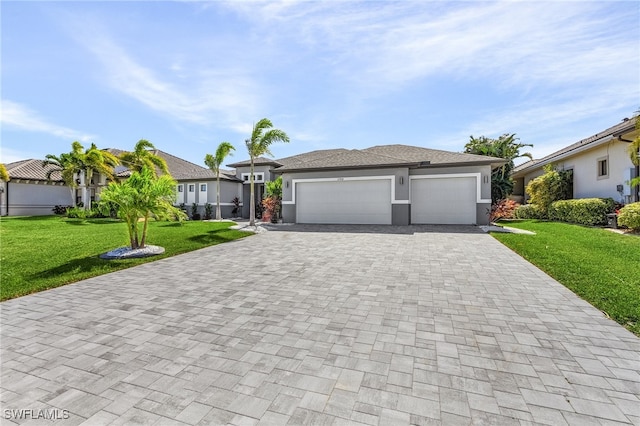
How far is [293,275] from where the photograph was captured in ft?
21.0

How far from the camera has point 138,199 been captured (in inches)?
336

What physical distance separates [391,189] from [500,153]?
1295 centimetres

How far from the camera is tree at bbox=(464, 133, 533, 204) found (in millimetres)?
20062

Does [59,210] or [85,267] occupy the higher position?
[59,210]

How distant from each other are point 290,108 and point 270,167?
352 inches

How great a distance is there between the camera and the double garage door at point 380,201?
15539mm

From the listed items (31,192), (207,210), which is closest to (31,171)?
(31,192)

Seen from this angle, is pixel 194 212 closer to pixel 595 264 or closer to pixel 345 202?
pixel 345 202

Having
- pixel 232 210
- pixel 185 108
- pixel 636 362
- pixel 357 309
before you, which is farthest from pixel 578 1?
pixel 232 210

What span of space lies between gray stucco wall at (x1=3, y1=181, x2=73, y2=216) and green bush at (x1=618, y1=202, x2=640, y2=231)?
39595 mm

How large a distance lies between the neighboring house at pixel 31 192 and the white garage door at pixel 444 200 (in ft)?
104

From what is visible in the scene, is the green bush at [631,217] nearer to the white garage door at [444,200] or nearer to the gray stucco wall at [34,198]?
the white garage door at [444,200]

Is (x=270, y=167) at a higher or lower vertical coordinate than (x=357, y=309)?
higher

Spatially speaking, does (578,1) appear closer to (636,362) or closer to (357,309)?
(636,362)
